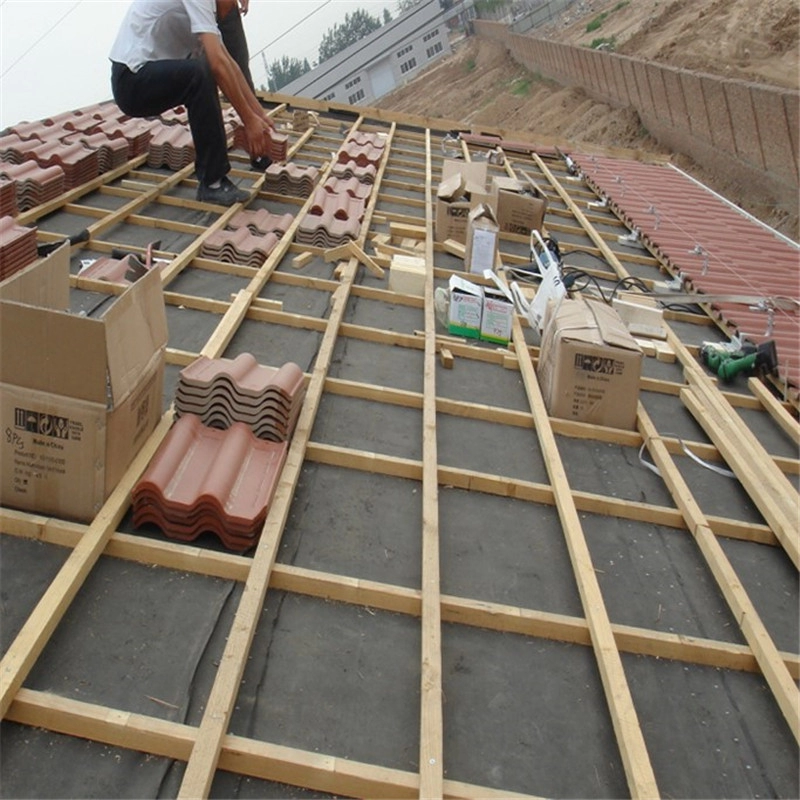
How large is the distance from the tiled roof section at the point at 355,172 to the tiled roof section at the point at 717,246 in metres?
2.94

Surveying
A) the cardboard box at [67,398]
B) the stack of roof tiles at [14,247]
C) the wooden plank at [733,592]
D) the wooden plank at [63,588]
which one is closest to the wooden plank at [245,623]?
the wooden plank at [63,588]

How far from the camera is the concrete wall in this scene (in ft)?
36.8

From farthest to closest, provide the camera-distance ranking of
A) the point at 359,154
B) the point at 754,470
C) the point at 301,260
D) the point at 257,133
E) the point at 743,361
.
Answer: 1. the point at 359,154
2. the point at 257,133
3. the point at 301,260
4. the point at 743,361
5. the point at 754,470

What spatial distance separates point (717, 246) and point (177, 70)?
5.40 m

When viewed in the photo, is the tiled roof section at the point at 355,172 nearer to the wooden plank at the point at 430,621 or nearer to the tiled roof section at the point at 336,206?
the tiled roof section at the point at 336,206

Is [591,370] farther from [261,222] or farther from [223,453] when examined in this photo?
[261,222]

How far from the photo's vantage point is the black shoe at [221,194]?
6703mm

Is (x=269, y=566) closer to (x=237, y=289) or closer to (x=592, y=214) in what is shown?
(x=237, y=289)

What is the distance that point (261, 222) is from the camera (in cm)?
643

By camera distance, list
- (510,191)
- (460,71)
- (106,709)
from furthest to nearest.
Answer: (460,71), (510,191), (106,709)

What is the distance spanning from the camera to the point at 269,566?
2.73 metres

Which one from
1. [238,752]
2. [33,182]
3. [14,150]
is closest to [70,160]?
[14,150]

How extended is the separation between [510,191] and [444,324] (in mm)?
2986

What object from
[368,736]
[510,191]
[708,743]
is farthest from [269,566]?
[510,191]
